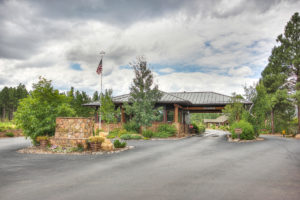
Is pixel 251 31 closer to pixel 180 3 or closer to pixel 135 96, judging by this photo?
pixel 180 3

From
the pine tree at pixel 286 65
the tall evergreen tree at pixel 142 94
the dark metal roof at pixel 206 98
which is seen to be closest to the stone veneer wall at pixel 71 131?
the tall evergreen tree at pixel 142 94

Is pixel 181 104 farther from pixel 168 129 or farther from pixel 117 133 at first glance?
pixel 117 133

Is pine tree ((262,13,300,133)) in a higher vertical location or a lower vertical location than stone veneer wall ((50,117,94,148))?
higher

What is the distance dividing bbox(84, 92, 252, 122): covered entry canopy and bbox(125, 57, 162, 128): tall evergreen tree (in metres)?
2.39

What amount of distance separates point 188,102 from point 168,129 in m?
4.08

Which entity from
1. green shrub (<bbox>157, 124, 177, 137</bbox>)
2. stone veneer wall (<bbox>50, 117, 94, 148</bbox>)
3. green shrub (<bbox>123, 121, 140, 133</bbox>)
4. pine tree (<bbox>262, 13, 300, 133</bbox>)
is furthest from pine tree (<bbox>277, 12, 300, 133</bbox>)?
stone veneer wall (<bbox>50, 117, 94, 148</bbox>)

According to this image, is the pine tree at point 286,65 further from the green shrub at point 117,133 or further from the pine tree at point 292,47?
the green shrub at point 117,133

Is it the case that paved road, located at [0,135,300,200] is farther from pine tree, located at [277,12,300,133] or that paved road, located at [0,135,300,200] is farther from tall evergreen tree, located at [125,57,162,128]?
pine tree, located at [277,12,300,133]

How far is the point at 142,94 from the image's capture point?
20891mm

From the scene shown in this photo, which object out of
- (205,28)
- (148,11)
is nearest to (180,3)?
(148,11)

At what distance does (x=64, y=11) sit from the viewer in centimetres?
1302

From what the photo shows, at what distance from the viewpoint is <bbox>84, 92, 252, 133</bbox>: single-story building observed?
2319cm

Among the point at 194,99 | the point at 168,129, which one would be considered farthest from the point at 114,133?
the point at 194,99

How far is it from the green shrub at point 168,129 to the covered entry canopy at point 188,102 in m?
1.78
